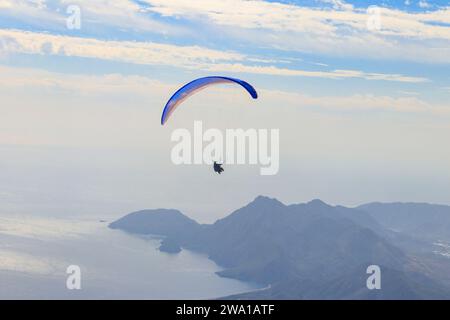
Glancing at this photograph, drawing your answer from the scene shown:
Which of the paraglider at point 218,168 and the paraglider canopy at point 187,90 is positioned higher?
the paraglider canopy at point 187,90

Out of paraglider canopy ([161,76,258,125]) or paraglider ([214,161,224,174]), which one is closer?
paraglider ([214,161,224,174])

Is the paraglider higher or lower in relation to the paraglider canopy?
lower

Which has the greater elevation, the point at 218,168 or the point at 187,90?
the point at 187,90

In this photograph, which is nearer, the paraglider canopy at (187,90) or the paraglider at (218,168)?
the paraglider at (218,168)

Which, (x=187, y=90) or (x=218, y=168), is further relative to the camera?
(x=187, y=90)

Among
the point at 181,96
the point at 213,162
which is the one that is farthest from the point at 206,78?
the point at 213,162

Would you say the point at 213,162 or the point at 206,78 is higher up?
the point at 206,78
